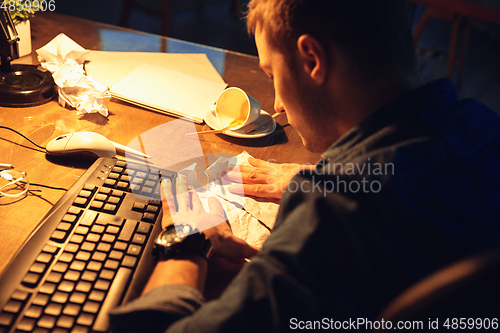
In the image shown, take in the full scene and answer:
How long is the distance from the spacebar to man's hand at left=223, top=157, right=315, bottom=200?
0.33m

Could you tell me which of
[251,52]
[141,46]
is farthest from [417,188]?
[251,52]

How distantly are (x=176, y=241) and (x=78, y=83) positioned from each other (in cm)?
64

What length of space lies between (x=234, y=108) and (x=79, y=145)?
42cm

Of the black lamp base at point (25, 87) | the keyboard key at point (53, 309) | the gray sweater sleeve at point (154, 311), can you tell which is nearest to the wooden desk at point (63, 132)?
the black lamp base at point (25, 87)

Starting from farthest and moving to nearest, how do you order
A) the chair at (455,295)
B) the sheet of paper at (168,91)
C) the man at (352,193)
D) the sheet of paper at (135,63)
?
the sheet of paper at (135,63)
the sheet of paper at (168,91)
the man at (352,193)
the chair at (455,295)

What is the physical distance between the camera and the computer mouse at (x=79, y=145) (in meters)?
0.77

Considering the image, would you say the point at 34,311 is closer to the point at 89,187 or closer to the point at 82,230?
the point at 82,230

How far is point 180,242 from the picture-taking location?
0.60 m

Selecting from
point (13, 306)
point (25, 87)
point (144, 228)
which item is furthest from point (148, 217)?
point (25, 87)

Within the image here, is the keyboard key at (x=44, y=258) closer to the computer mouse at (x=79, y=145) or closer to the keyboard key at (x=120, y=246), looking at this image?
the keyboard key at (x=120, y=246)

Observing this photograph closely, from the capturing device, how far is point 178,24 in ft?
13.4

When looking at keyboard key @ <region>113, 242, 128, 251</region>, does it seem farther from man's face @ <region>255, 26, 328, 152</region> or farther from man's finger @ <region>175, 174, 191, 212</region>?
man's face @ <region>255, 26, 328, 152</region>

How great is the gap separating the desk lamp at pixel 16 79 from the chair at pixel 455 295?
101cm

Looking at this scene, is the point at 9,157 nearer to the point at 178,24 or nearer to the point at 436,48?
the point at 436,48
